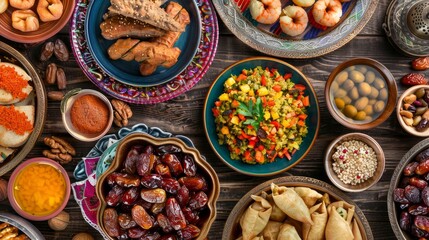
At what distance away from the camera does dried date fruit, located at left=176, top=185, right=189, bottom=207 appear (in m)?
1.95

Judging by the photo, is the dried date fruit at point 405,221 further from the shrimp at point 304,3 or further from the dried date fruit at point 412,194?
the shrimp at point 304,3

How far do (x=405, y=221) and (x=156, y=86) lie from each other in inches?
50.7

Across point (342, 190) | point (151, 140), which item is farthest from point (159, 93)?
point (342, 190)

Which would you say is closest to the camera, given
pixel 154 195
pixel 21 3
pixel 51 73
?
pixel 154 195

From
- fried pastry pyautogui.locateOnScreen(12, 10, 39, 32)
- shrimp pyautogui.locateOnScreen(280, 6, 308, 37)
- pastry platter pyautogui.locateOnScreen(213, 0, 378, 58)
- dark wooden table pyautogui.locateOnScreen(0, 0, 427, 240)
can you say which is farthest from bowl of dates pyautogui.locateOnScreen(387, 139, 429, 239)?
fried pastry pyautogui.locateOnScreen(12, 10, 39, 32)

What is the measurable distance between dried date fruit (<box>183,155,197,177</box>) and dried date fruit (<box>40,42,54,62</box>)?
813 millimetres

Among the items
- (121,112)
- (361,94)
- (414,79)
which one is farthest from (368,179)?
(121,112)

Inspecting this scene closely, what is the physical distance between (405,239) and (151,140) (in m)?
1.26

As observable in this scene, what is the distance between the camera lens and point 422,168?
2381 millimetres

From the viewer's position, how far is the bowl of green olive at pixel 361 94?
2363mm

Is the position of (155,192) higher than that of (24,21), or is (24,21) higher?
(24,21)

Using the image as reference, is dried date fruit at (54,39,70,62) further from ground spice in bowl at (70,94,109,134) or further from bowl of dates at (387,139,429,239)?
bowl of dates at (387,139,429,239)

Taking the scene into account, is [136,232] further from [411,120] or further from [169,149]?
[411,120]

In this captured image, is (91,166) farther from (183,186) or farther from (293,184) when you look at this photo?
(293,184)
